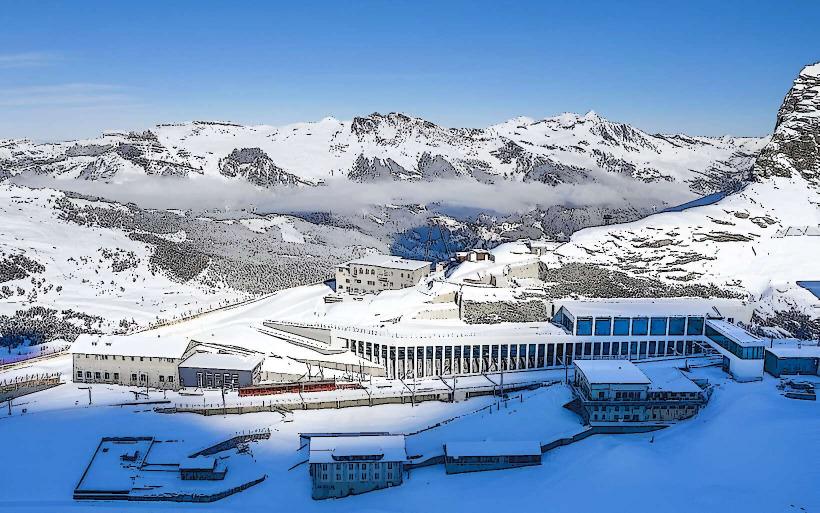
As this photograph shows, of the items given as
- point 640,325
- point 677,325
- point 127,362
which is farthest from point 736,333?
point 127,362

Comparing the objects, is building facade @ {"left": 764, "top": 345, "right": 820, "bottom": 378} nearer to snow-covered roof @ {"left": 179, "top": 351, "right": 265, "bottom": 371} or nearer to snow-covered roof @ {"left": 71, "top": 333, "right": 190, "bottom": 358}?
snow-covered roof @ {"left": 179, "top": 351, "right": 265, "bottom": 371}

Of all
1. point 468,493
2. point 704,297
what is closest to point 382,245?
point 704,297

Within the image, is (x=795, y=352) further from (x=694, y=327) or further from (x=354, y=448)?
(x=354, y=448)

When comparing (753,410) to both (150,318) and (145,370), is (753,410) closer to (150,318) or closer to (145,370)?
(145,370)

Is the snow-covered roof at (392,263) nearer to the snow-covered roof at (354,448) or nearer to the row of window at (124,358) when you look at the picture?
the row of window at (124,358)

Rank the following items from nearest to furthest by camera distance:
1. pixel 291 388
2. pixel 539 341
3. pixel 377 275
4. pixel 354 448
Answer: pixel 354 448, pixel 291 388, pixel 539 341, pixel 377 275
